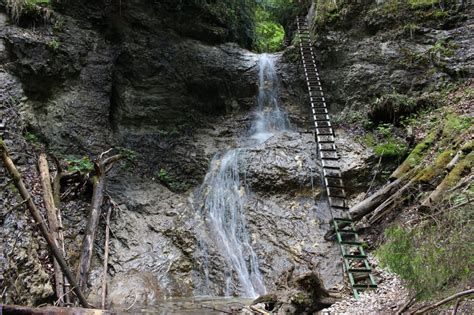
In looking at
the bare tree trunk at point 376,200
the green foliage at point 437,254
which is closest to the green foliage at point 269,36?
the bare tree trunk at point 376,200

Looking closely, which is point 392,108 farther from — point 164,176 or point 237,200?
point 164,176

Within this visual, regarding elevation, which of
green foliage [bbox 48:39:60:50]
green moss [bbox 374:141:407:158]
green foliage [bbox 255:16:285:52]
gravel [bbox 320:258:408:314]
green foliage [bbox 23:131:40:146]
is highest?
green foliage [bbox 255:16:285:52]

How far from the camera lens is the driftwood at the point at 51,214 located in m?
5.62

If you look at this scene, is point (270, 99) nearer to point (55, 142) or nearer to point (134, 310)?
point (55, 142)

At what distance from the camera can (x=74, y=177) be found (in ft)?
27.3

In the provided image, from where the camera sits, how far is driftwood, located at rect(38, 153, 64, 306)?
18.4 feet

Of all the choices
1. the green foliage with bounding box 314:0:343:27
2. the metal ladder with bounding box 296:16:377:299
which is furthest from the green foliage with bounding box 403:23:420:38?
the metal ladder with bounding box 296:16:377:299

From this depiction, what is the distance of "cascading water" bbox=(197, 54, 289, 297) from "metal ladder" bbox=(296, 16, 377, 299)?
1512 millimetres

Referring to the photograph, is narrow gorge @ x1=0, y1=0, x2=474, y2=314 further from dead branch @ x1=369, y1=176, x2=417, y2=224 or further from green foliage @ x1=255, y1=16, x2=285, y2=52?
green foliage @ x1=255, y1=16, x2=285, y2=52

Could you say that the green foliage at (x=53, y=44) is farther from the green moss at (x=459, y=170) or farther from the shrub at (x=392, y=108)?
the green moss at (x=459, y=170)

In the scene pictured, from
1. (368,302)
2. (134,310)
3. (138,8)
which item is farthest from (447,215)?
(138,8)

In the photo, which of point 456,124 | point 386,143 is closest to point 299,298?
point 456,124

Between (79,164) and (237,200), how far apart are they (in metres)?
3.92

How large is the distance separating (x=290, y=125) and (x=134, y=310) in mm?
7823
